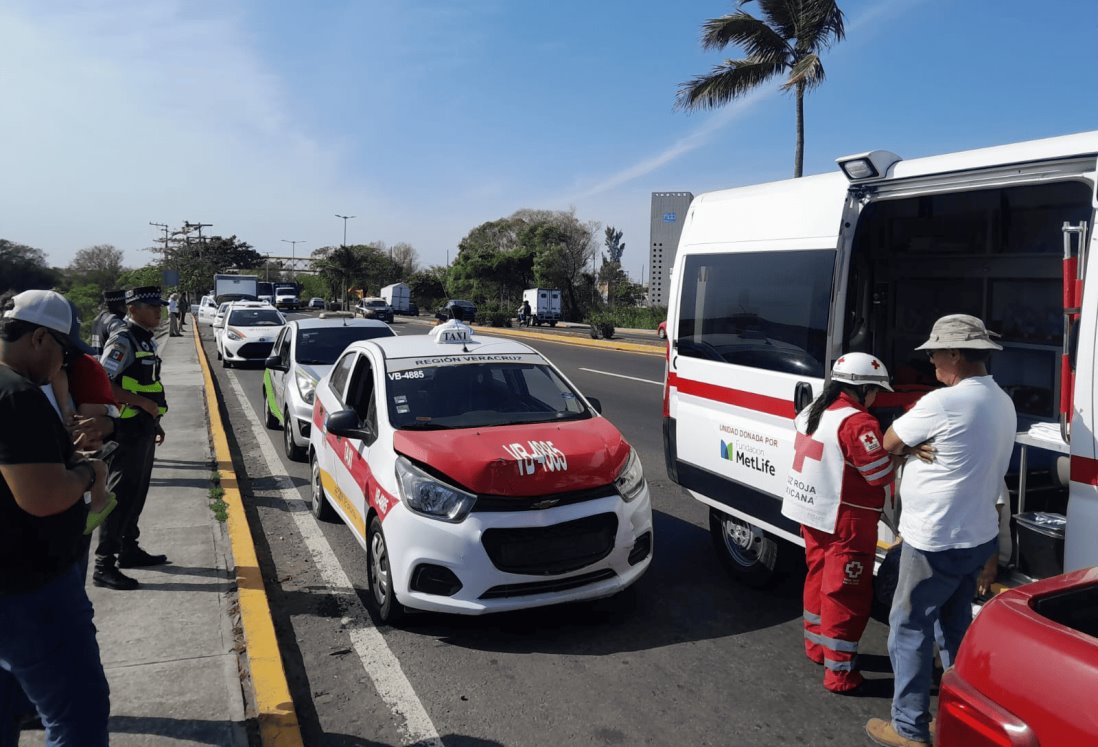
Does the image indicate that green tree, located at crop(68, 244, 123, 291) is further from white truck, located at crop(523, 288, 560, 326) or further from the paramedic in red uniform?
the paramedic in red uniform

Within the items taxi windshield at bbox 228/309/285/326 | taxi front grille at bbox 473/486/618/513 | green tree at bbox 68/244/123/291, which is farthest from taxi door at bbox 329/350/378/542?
green tree at bbox 68/244/123/291

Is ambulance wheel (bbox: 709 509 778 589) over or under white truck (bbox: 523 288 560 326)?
under

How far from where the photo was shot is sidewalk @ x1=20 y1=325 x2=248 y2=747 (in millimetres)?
3498

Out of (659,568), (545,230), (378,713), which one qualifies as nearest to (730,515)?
(659,568)

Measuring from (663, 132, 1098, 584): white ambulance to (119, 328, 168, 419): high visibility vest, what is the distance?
142 inches

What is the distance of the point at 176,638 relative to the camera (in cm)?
435

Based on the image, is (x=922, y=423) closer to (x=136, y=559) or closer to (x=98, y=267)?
(x=136, y=559)

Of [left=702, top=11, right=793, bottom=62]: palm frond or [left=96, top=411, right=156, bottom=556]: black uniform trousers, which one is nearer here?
[left=96, top=411, right=156, bottom=556]: black uniform trousers

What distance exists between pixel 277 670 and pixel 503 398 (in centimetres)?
231

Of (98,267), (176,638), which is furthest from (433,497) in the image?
(98,267)

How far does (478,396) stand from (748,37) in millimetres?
17822

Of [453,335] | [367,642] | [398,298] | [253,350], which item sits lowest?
[367,642]

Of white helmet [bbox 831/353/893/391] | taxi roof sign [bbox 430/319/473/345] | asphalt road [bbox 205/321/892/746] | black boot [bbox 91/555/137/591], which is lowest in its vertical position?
asphalt road [bbox 205/321/892/746]

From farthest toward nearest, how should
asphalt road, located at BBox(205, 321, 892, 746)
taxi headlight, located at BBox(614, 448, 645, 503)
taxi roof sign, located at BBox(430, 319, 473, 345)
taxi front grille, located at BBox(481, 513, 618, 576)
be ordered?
taxi roof sign, located at BBox(430, 319, 473, 345) → taxi headlight, located at BBox(614, 448, 645, 503) → taxi front grille, located at BBox(481, 513, 618, 576) → asphalt road, located at BBox(205, 321, 892, 746)
